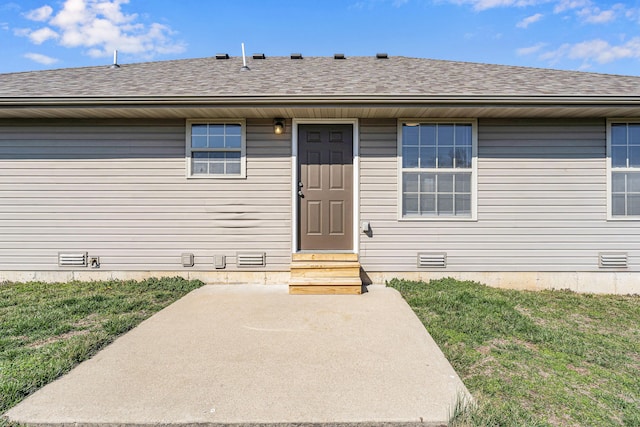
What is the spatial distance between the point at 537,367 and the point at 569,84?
4.19 m

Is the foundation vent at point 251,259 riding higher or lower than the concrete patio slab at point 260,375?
higher

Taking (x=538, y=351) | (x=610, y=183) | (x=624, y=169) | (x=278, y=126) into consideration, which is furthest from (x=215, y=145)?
(x=624, y=169)

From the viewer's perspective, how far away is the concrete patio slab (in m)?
1.77

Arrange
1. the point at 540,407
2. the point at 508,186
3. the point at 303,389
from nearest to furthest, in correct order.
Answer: the point at 540,407 → the point at 303,389 → the point at 508,186

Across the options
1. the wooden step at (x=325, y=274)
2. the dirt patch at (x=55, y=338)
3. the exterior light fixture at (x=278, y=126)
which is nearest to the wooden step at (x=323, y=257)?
the wooden step at (x=325, y=274)

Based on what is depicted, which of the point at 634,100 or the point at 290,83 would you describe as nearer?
the point at 634,100

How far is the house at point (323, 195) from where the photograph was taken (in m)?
4.44

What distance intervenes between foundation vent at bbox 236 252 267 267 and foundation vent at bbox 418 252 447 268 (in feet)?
7.43

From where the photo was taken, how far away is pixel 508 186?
14.7 feet

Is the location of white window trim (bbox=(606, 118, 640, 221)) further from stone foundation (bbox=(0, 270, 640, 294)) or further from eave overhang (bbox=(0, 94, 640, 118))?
stone foundation (bbox=(0, 270, 640, 294))

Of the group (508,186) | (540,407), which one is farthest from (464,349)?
(508,186)

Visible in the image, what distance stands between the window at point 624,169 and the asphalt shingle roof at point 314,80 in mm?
578

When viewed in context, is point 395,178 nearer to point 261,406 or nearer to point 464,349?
point 464,349

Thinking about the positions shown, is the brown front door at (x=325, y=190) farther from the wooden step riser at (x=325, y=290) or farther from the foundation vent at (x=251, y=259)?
the wooden step riser at (x=325, y=290)
